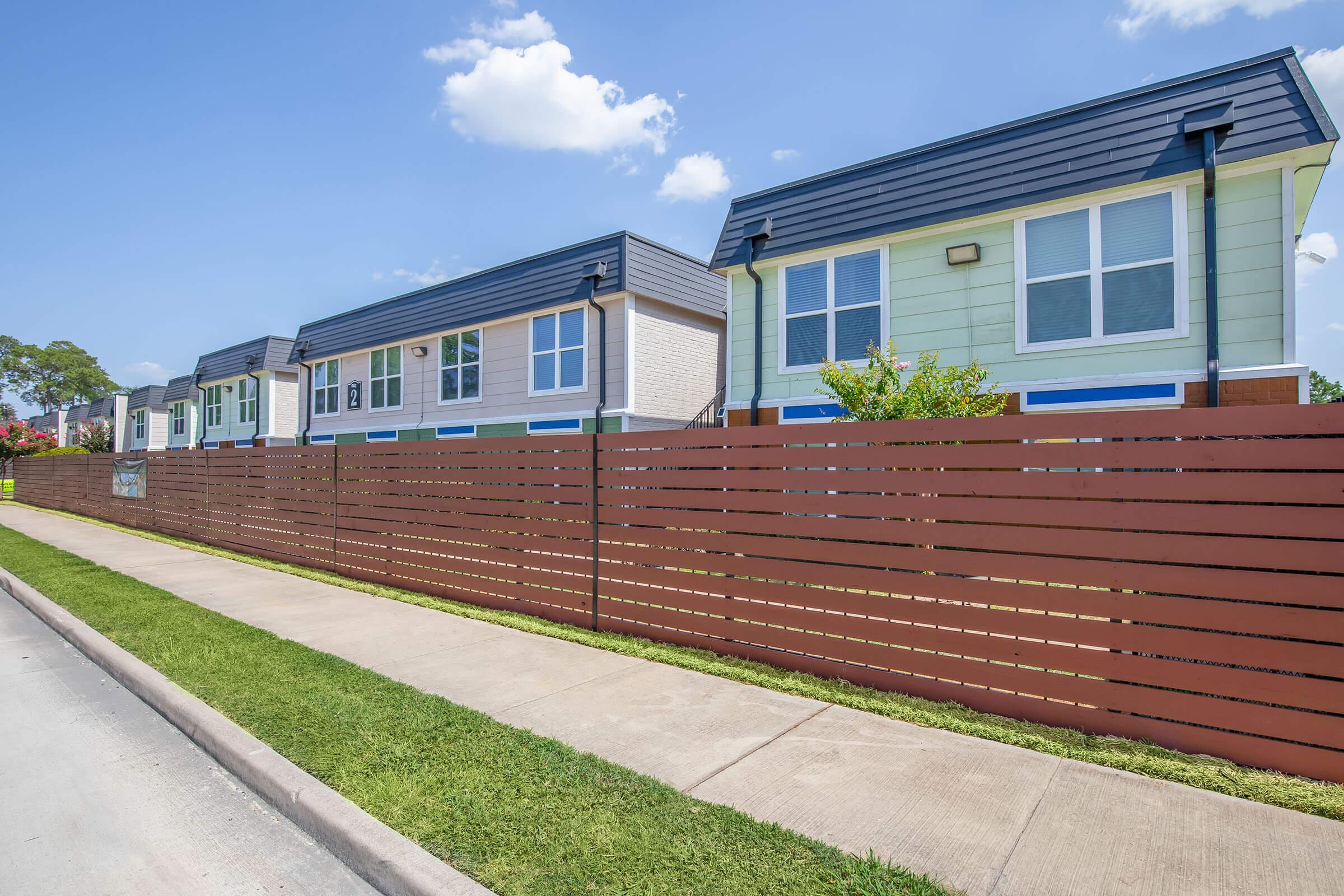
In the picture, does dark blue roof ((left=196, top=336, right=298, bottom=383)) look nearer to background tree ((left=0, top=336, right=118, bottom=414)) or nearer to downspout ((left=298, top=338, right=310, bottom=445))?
downspout ((left=298, top=338, right=310, bottom=445))

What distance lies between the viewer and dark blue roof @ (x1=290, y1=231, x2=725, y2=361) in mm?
12766

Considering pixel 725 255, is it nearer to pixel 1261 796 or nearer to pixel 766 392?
pixel 766 392

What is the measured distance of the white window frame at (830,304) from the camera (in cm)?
960

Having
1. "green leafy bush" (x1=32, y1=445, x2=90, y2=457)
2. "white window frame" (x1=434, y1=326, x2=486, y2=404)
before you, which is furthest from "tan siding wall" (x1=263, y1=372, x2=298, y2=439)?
"green leafy bush" (x1=32, y1=445, x2=90, y2=457)

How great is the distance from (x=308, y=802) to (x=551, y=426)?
11249mm

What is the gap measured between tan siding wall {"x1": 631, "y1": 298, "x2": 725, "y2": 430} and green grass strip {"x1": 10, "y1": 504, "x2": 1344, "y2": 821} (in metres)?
7.75

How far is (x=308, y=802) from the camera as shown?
287cm

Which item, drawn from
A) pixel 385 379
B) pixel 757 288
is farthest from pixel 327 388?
pixel 757 288

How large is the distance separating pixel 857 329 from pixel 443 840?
8824mm

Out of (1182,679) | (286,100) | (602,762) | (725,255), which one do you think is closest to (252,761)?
(602,762)

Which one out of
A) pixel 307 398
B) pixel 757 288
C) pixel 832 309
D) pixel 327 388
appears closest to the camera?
pixel 832 309

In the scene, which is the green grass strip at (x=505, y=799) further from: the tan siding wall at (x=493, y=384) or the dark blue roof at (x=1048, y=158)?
the tan siding wall at (x=493, y=384)

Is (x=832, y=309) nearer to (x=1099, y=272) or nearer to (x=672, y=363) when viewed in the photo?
(x=1099, y=272)

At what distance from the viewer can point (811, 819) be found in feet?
8.84
